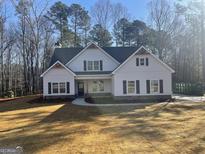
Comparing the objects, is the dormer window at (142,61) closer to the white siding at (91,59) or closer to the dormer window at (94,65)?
the white siding at (91,59)

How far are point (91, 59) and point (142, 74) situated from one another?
611 centimetres

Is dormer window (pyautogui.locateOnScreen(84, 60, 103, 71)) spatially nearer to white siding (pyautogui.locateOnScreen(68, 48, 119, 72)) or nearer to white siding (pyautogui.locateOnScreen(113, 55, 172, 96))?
white siding (pyautogui.locateOnScreen(68, 48, 119, 72))

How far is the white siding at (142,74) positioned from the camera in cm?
2664

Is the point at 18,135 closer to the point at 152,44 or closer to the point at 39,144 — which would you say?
the point at 39,144

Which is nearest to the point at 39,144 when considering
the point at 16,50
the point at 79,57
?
the point at 79,57

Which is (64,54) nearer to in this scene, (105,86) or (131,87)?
(105,86)

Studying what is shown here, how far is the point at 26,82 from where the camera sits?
43250 millimetres

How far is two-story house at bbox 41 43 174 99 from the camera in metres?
26.7

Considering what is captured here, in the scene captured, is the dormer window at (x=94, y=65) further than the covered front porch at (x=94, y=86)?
No

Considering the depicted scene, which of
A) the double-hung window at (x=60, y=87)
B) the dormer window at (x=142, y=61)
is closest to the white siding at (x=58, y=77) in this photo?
A: the double-hung window at (x=60, y=87)

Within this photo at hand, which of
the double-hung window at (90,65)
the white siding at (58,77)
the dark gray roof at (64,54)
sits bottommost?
the white siding at (58,77)

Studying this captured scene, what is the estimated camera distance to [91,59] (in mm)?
29984

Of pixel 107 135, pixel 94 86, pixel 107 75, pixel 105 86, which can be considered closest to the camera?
pixel 107 135

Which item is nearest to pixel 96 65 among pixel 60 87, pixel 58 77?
pixel 58 77
